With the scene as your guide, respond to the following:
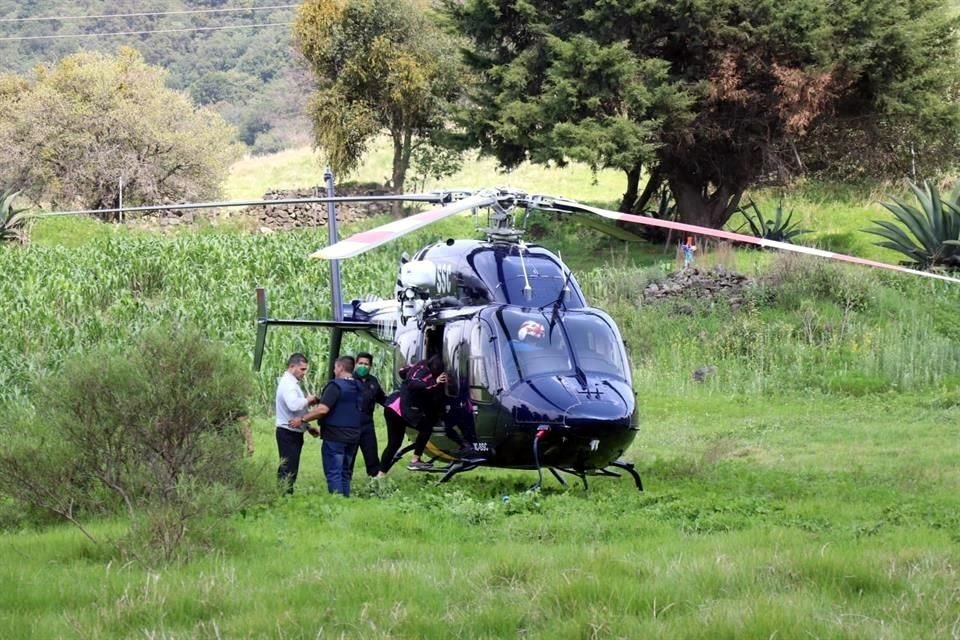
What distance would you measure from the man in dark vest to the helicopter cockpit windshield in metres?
1.43

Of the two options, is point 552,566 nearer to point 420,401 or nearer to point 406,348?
point 420,401

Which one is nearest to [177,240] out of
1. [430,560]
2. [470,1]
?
[470,1]

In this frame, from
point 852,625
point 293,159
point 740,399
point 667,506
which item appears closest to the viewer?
point 852,625

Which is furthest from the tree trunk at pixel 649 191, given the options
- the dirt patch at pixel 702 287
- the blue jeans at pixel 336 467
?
the blue jeans at pixel 336 467

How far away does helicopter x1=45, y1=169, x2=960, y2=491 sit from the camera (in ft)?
36.1

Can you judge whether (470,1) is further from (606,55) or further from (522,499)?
(522,499)

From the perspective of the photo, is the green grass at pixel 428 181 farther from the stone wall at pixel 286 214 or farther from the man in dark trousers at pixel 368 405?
the man in dark trousers at pixel 368 405

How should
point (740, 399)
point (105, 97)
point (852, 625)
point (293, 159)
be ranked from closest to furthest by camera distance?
point (852, 625) < point (740, 399) < point (105, 97) < point (293, 159)

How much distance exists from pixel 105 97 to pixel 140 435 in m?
41.3

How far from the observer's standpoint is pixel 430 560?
8195mm

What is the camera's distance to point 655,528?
377 inches

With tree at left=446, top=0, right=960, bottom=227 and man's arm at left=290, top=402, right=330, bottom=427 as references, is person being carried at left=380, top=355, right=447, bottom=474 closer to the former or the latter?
man's arm at left=290, top=402, right=330, bottom=427

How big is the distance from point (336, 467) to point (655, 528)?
10.8ft

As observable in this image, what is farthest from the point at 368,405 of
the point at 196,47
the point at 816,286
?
the point at 196,47
